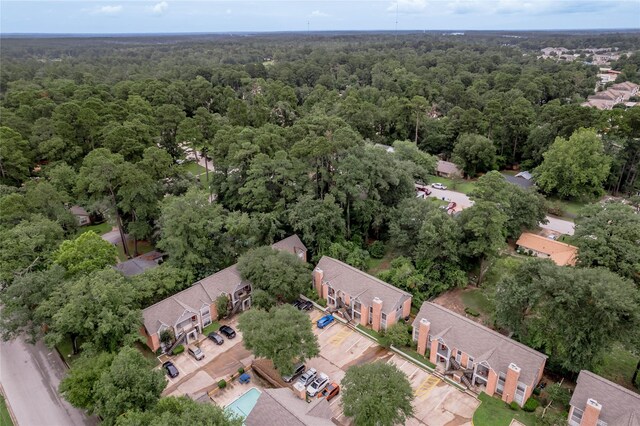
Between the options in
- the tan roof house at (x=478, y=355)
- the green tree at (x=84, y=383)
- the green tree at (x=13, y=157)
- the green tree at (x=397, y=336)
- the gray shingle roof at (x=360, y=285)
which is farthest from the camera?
the green tree at (x=13, y=157)

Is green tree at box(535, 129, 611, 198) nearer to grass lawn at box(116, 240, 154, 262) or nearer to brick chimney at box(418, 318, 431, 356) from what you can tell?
brick chimney at box(418, 318, 431, 356)

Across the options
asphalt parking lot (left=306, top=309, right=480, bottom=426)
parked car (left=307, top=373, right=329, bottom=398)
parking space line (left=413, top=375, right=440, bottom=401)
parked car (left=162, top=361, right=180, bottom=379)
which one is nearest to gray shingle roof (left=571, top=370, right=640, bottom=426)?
asphalt parking lot (left=306, top=309, right=480, bottom=426)

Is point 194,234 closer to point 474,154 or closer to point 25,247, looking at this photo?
point 25,247

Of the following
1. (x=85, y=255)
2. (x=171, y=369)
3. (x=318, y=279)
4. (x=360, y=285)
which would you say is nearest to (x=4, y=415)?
(x=171, y=369)

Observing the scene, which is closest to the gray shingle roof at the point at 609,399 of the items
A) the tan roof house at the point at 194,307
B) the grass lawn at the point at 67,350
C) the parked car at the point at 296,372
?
the parked car at the point at 296,372

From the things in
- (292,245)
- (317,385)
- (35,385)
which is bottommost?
(35,385)

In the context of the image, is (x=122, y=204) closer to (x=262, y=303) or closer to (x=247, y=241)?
(x=247, y=241)

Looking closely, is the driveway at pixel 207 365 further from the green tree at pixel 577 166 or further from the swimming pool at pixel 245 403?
the green tree at pixel 577 166
